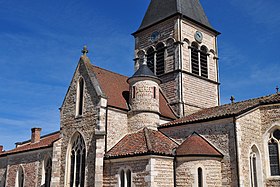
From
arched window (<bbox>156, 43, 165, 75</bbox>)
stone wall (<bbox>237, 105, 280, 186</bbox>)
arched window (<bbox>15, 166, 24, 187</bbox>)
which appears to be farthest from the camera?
arched window (<bbox>15, 166, 24, 187</bbox>)

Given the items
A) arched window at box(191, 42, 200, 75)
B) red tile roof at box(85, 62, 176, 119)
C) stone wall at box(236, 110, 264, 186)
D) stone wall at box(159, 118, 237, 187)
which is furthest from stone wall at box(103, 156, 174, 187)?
arched window at box(191, 42, 200, 75)

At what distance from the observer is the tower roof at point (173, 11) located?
93.2 ft

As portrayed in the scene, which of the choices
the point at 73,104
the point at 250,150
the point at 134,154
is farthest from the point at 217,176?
the point at 73,104

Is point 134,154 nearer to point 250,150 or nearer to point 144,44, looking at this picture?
point 250,150

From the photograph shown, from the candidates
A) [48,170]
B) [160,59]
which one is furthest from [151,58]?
[48,170]

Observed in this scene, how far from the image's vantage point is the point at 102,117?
20.3m

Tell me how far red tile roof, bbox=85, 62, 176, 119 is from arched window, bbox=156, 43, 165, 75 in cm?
330

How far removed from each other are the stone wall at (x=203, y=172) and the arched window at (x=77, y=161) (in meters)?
6.23

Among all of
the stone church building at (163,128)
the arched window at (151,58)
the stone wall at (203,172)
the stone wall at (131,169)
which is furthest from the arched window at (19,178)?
the stone wall at (203,172)

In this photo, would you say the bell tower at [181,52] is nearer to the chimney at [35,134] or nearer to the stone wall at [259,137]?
the stone wall at [259,137]

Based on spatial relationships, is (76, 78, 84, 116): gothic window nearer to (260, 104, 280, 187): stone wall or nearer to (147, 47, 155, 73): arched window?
(147, 47, 155, 73): arched window

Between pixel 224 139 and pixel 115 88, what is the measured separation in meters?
8.22

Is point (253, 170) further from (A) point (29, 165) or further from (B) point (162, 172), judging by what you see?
(A) point (29, 165)

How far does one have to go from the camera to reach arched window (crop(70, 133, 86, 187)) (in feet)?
68.5
